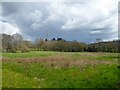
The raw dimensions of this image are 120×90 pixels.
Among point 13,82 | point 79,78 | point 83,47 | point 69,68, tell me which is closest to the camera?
point 13,82

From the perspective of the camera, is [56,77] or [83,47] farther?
[83,47]

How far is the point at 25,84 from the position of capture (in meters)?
23.7

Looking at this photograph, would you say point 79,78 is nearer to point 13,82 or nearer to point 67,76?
point 67,76

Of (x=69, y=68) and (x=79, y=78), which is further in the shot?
(x=69, y=68)

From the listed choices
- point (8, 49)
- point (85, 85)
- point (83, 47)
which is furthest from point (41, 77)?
point (83, 47)

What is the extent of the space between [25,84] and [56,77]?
4.90 m

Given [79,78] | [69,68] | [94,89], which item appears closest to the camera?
[94,89]

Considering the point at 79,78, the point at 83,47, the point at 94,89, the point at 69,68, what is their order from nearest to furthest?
the point at 94,89, the point at 79,78, the point at 69,68, the point at 83,47

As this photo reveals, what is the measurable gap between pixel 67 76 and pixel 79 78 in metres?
1.74

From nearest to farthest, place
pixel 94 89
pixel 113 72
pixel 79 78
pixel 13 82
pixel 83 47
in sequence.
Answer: pixel 94 89, pixel 13 82, pixel 79 78, pixel 113 72, pixel 83 47

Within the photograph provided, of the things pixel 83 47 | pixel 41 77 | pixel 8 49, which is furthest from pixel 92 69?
pixel 83 47

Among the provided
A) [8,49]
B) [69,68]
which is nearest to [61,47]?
[8,49]

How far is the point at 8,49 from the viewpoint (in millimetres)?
102750

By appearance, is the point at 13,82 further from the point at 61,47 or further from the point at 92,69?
the point at 61,47
